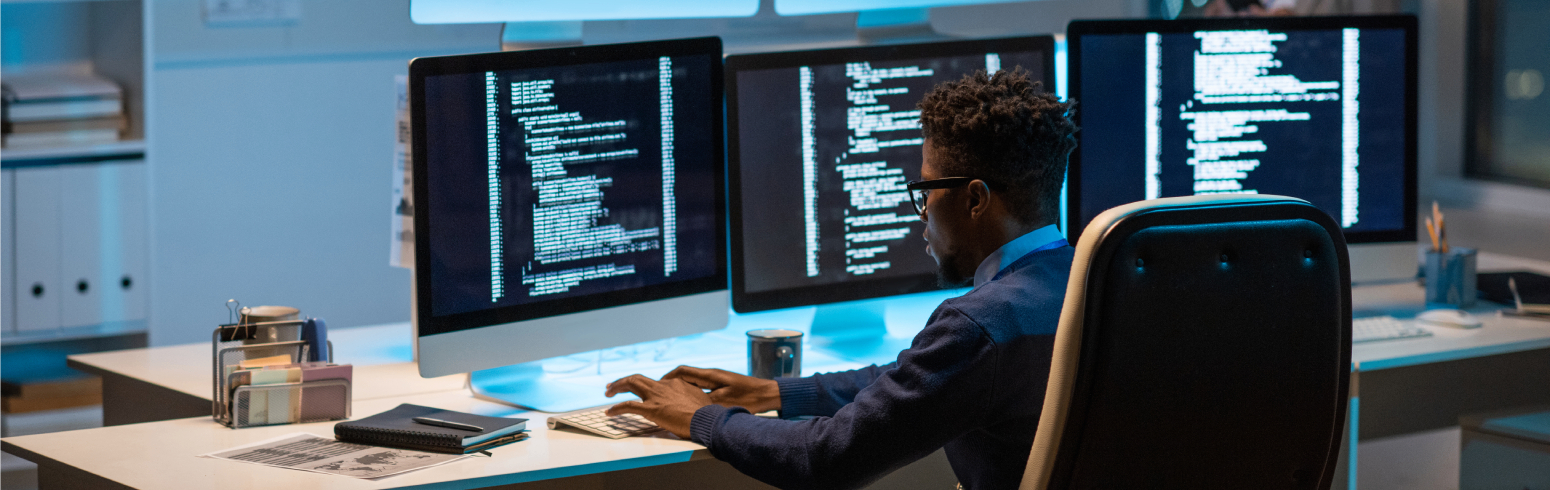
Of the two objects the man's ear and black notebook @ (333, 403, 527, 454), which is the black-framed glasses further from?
black notebook @ (333, 403, 527, 454)

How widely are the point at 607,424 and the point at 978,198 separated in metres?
0.54

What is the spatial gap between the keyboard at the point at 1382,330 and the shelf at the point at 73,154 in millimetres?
2568

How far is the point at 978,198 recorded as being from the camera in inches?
58.2

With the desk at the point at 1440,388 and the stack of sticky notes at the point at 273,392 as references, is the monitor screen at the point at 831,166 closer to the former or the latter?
the stack of sticky notes at the point at 273,392

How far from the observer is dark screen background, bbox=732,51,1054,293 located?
6.82ft

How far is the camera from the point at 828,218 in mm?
2150

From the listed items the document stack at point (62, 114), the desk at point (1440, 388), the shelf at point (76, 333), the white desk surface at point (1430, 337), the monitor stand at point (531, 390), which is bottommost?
the desk at point (1440, 388)

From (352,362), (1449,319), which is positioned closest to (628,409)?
(352,362)

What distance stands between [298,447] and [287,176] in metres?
2.31

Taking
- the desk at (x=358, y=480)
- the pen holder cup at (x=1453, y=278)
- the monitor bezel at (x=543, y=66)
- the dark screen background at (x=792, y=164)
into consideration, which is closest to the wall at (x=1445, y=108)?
the pen holder cup at (x=1453, y=278)

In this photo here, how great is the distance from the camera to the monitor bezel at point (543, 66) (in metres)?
1.70

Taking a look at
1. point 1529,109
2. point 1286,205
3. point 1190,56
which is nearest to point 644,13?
point 1190,56

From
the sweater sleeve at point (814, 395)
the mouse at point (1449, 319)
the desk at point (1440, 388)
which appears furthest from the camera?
the desk at point (1440, 388)

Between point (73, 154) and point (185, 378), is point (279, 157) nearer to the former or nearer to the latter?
point (73, 154)
